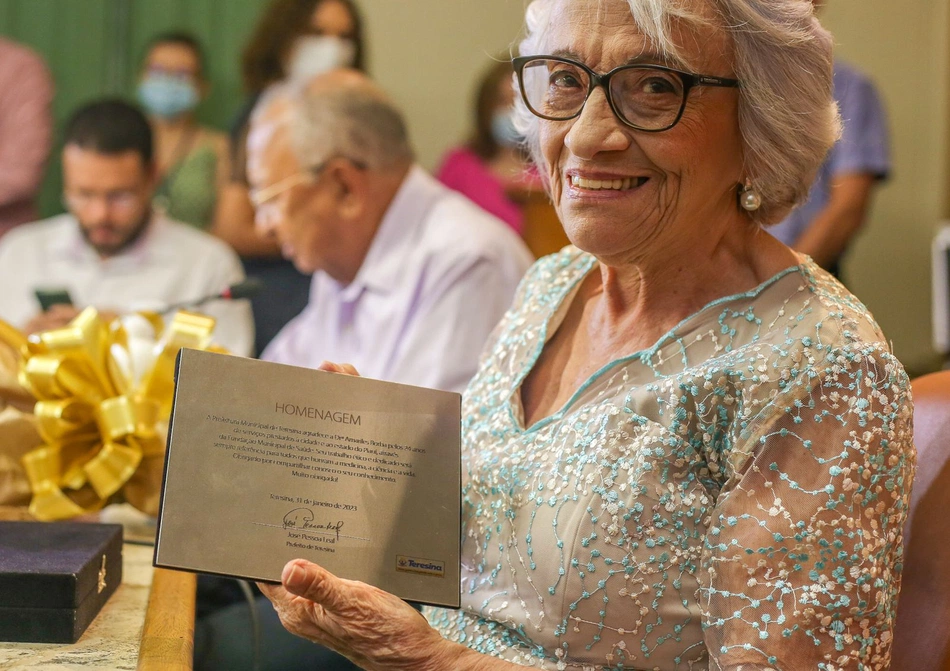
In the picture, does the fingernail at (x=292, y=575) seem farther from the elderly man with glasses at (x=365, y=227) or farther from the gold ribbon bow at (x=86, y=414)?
the elderly man with glasses at (x=365, y=227)

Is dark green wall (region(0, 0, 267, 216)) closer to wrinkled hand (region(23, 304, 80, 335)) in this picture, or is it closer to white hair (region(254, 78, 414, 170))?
white hair (region(254, 78, 414, 170))

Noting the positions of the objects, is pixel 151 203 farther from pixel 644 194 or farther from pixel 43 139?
pixel 644 194

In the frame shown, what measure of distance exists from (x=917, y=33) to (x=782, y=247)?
4.26 meters

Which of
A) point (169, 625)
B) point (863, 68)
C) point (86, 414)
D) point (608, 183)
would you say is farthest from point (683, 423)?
point (863, 68)

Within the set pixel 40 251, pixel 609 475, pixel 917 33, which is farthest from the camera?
pixel 917 33

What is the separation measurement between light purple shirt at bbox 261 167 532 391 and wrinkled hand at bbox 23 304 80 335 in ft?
1.67

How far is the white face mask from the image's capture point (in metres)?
4.36

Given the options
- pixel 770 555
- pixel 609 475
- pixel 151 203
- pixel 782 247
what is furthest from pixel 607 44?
pixel 151 203

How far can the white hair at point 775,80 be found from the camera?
1.20 metres

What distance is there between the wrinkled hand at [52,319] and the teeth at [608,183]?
4.94 feet

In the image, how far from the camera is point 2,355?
162 cm

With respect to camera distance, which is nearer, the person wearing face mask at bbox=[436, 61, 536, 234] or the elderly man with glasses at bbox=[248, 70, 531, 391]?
the elderly man with glasses at bbox=[248, 70, 531, 391]

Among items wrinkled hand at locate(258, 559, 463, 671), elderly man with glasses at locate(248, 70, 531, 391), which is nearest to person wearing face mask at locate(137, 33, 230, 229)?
elderly man with glasses at locate(248, 70, 531, 391)

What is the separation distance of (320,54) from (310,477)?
349 cm
